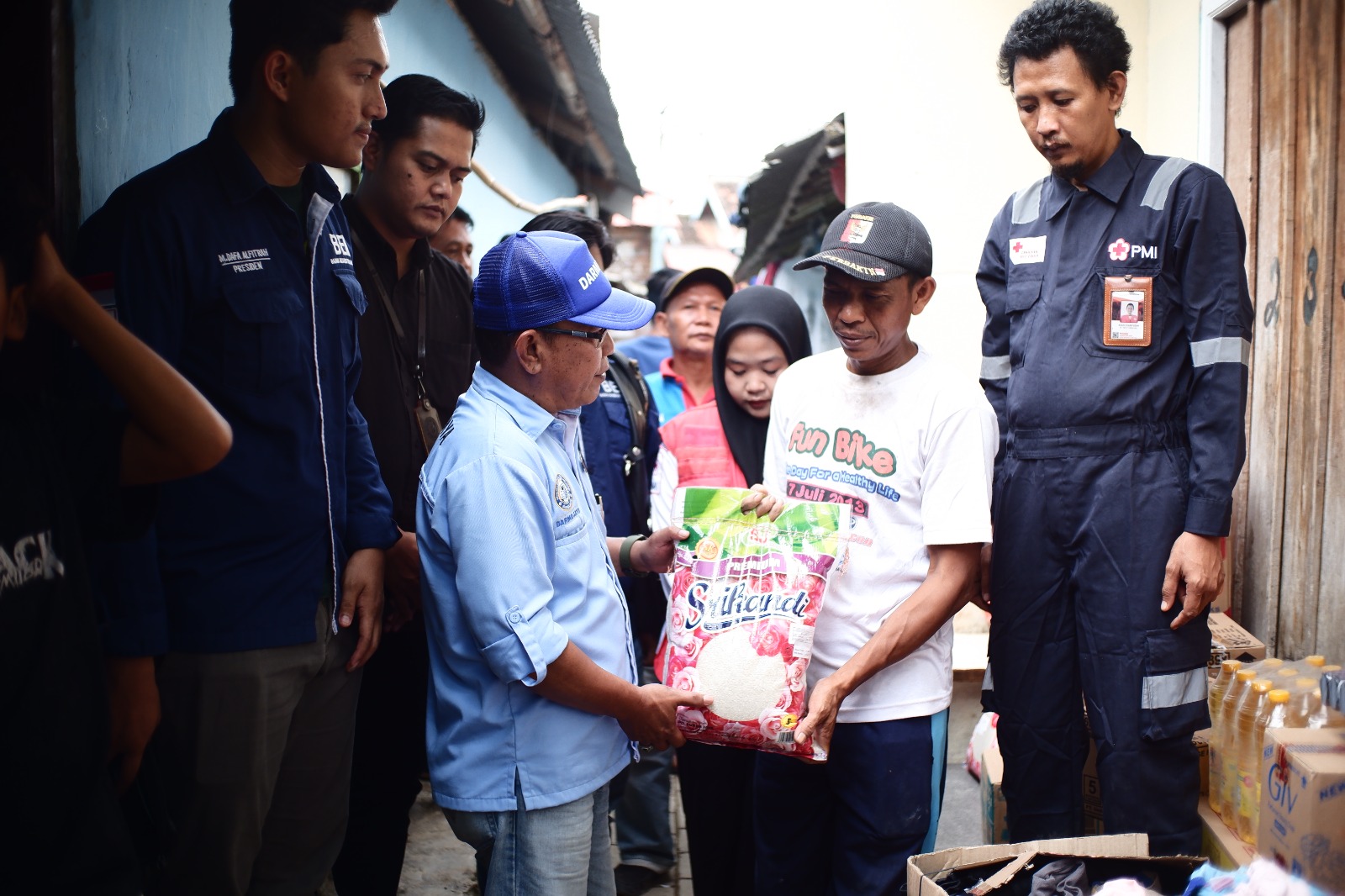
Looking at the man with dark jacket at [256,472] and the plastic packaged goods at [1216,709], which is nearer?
the man with dark jacket at [256,472]

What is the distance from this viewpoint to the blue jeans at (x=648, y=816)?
3.81m

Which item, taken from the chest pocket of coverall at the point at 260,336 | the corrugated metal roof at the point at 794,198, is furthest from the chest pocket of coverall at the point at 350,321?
the corrugated metal roof at the point at 794,198

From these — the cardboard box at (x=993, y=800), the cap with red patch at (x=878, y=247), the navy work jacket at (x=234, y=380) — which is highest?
the cap with red patch at (x=878, y=247)

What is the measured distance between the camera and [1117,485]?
8.26 ft

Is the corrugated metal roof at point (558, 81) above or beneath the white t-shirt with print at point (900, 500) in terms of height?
above

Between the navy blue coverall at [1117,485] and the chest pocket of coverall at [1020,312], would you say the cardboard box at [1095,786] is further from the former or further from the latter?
the chest pocket of coverall at [1020,312]

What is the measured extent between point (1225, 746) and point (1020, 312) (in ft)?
4.89

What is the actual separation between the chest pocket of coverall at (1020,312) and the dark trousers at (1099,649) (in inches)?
11.8

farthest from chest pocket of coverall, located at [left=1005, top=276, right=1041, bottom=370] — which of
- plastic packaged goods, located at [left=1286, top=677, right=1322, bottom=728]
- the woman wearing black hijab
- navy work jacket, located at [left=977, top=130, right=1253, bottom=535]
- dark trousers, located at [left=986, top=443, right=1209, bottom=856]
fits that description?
plastic packaged goods, located at [left=1286, top=677, right=1322, bottom=728]

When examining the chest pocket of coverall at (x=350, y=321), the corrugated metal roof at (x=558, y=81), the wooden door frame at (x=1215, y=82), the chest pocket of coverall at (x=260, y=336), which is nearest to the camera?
the chest pocket of coverall at (x=260, y=336)

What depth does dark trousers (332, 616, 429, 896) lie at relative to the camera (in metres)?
2.77

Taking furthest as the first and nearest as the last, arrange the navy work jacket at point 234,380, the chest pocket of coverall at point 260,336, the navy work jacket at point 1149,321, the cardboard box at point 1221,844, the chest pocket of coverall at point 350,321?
the cardboard box at point 1221,844
the navy work jacket at point 1149,321
the chest pocket of coverall at point 350,321
the chest pocket of coverall at point 260,336
the navy work jacket at point 234,380

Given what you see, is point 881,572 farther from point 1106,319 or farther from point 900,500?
point 1106,319

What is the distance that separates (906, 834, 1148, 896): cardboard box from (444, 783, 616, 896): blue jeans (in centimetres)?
70
